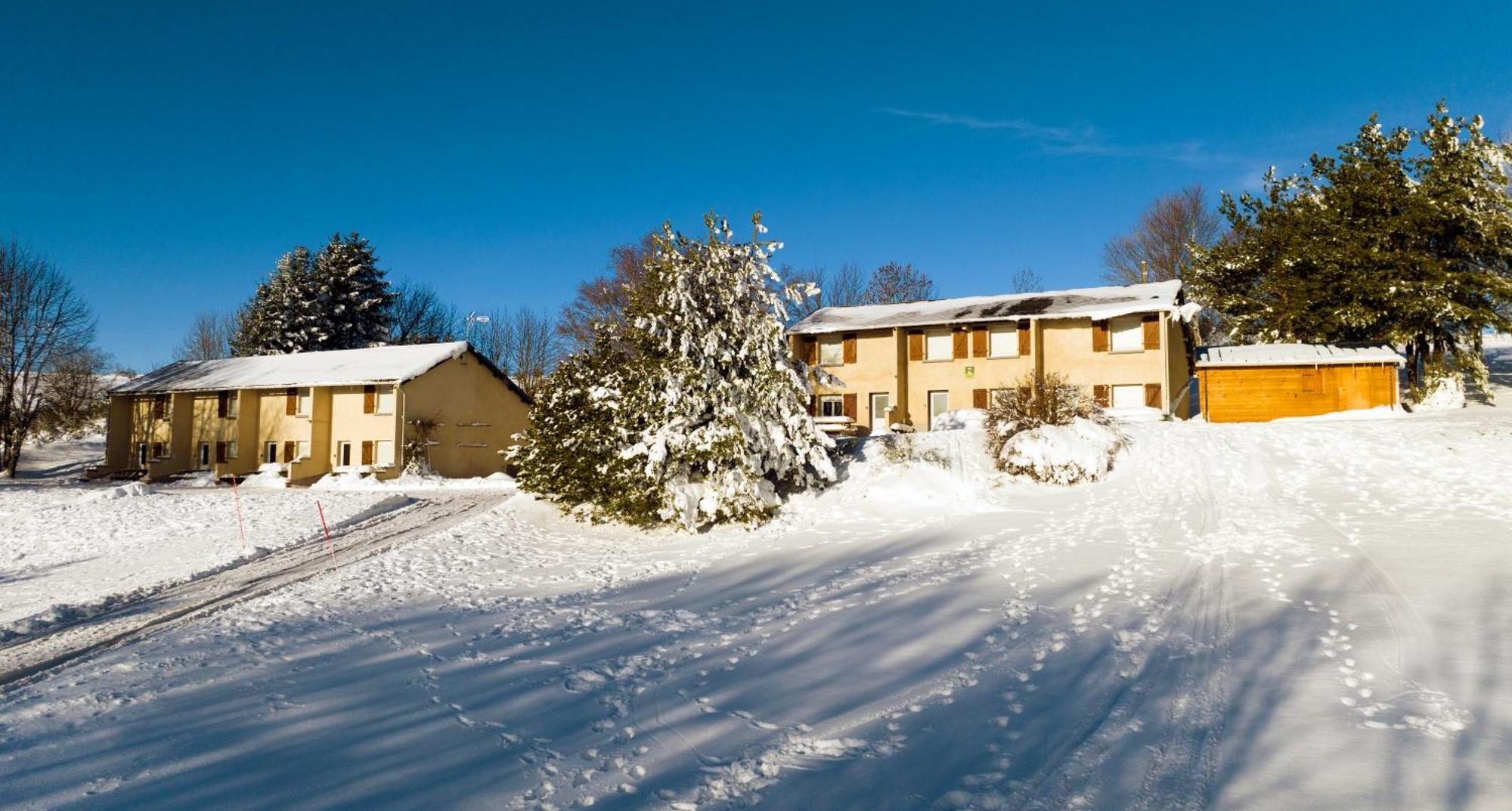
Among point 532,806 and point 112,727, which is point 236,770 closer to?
point 112,727

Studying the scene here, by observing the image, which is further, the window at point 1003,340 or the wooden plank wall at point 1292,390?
the window at point 1003,340

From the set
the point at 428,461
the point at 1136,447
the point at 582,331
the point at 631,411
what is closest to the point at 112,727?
the point at 631,411

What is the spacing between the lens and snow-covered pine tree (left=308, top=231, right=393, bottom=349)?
145ft

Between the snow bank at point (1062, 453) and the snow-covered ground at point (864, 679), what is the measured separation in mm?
3151

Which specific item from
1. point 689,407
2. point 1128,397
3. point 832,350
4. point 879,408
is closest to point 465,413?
point 832,350

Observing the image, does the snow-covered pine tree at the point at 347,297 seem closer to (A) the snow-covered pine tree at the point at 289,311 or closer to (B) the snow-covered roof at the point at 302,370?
(A) the snow-covered pine tree at the point at 289,311

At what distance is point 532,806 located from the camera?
4762mm

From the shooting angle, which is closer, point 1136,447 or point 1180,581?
point 1180,581

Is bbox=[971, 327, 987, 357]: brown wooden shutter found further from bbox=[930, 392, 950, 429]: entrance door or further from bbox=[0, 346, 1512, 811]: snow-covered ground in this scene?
bbox=[0, 346, 1512, 811]: snow-covered ground

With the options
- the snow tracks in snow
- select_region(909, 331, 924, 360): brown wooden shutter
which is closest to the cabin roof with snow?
the snow tracks in snow

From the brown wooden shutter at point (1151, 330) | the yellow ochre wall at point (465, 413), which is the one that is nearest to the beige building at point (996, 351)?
the brown wooden shutter at point (1151, 330)

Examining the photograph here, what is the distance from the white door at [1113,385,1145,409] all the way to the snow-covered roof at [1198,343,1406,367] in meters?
2.12

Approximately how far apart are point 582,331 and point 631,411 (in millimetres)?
27469

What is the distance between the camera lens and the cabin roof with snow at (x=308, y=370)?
3144 centimetres
